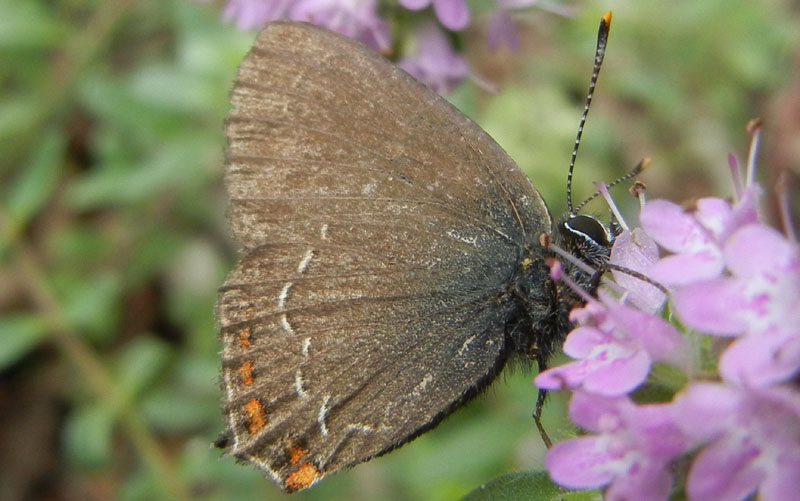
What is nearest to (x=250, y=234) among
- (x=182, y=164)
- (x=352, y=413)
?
(x=352, y=413)

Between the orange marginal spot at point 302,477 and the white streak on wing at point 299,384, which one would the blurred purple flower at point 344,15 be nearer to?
the white streak on wing at point 299,384

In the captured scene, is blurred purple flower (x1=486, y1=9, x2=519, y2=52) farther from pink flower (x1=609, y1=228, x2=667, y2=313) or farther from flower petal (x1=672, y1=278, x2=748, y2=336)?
flower petal (x1=672, y1=278, x2=748, y2=336)

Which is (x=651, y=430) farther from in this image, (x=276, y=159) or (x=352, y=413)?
(x=276, y=159)

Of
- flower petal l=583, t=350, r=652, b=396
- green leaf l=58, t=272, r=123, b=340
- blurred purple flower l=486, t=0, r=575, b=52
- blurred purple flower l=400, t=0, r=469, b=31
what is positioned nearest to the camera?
flower petal l=583, t=350, r=652, b=396

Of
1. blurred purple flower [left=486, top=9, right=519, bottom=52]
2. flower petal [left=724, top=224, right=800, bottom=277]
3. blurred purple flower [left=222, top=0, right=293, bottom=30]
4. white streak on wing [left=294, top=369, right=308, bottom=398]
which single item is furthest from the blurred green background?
flower petal [left=724, top=224, right=800, bottom=277]

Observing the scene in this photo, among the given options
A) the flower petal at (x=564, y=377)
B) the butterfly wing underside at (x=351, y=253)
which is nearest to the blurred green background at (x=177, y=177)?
the butterfly wing underside at (x=351, y=253)

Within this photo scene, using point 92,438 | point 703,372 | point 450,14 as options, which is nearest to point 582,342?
point 703,372

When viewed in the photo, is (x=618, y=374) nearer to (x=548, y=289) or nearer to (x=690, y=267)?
(x=690, y=267)

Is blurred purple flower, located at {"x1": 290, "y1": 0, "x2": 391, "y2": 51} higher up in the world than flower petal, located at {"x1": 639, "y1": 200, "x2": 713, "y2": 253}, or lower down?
lower down
